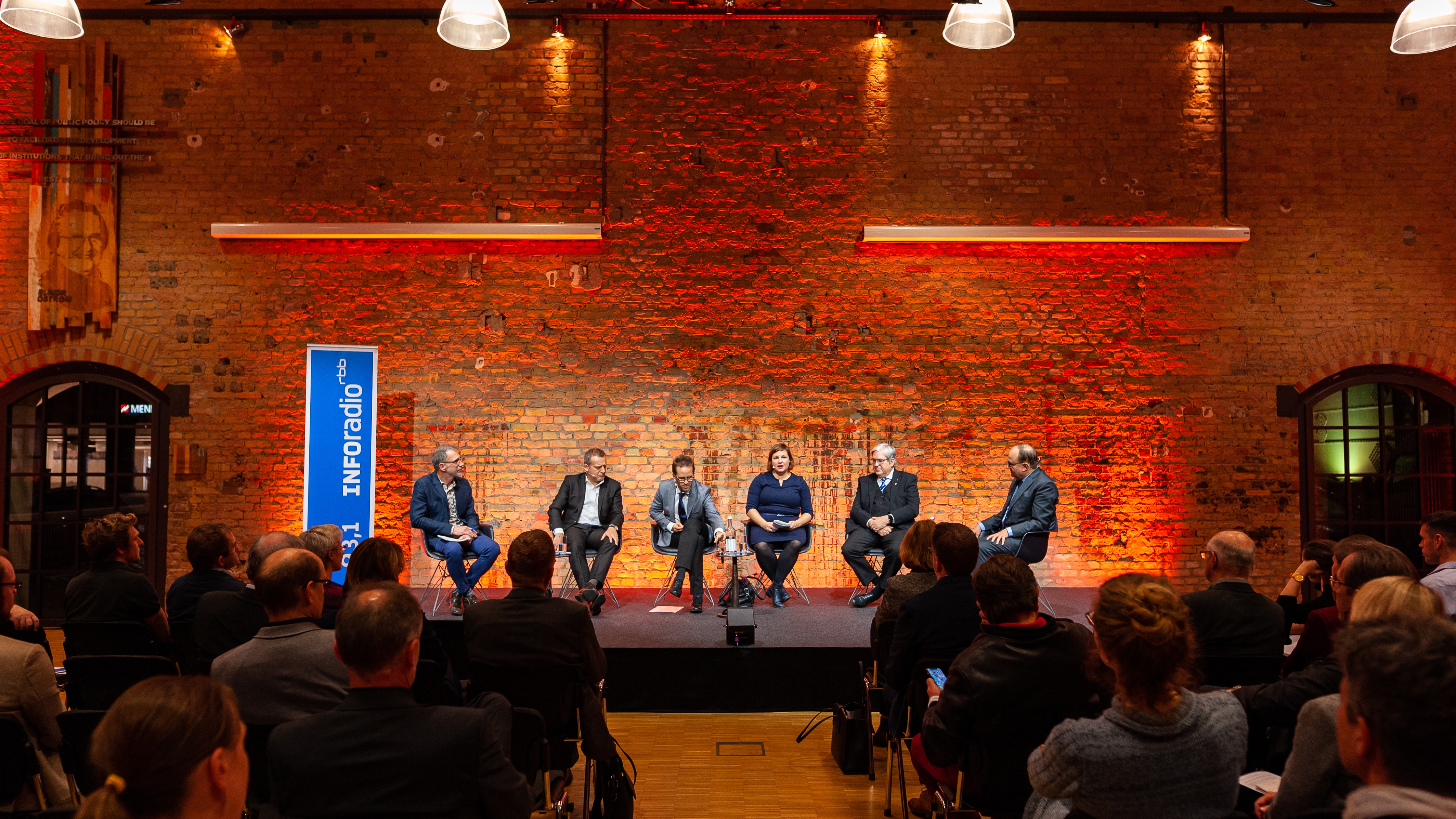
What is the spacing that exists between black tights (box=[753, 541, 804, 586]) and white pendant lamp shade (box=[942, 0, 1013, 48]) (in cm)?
392

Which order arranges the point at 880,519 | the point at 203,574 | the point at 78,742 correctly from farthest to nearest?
the point at 880,519
the point at 203,574
the point at 78,742

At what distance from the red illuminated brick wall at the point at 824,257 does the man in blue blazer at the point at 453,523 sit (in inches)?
38.9

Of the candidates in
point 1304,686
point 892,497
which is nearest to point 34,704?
point 1304,686

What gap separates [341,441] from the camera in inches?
273

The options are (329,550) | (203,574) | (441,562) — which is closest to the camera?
(203,574)

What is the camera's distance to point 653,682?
5367 mm

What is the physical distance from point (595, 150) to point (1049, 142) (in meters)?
4.07

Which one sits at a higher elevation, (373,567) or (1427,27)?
(1427,27)

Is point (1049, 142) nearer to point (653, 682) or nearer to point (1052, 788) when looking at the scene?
point (653, 682)

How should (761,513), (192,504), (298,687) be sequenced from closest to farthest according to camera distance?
(298,687) < (761,513) < (192,504)

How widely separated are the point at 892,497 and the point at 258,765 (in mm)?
5333

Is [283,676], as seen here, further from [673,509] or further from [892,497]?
[892,497]

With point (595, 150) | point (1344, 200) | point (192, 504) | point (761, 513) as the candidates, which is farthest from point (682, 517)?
point (1344, 200)

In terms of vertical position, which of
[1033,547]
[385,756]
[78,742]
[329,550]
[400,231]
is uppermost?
[400,231]
